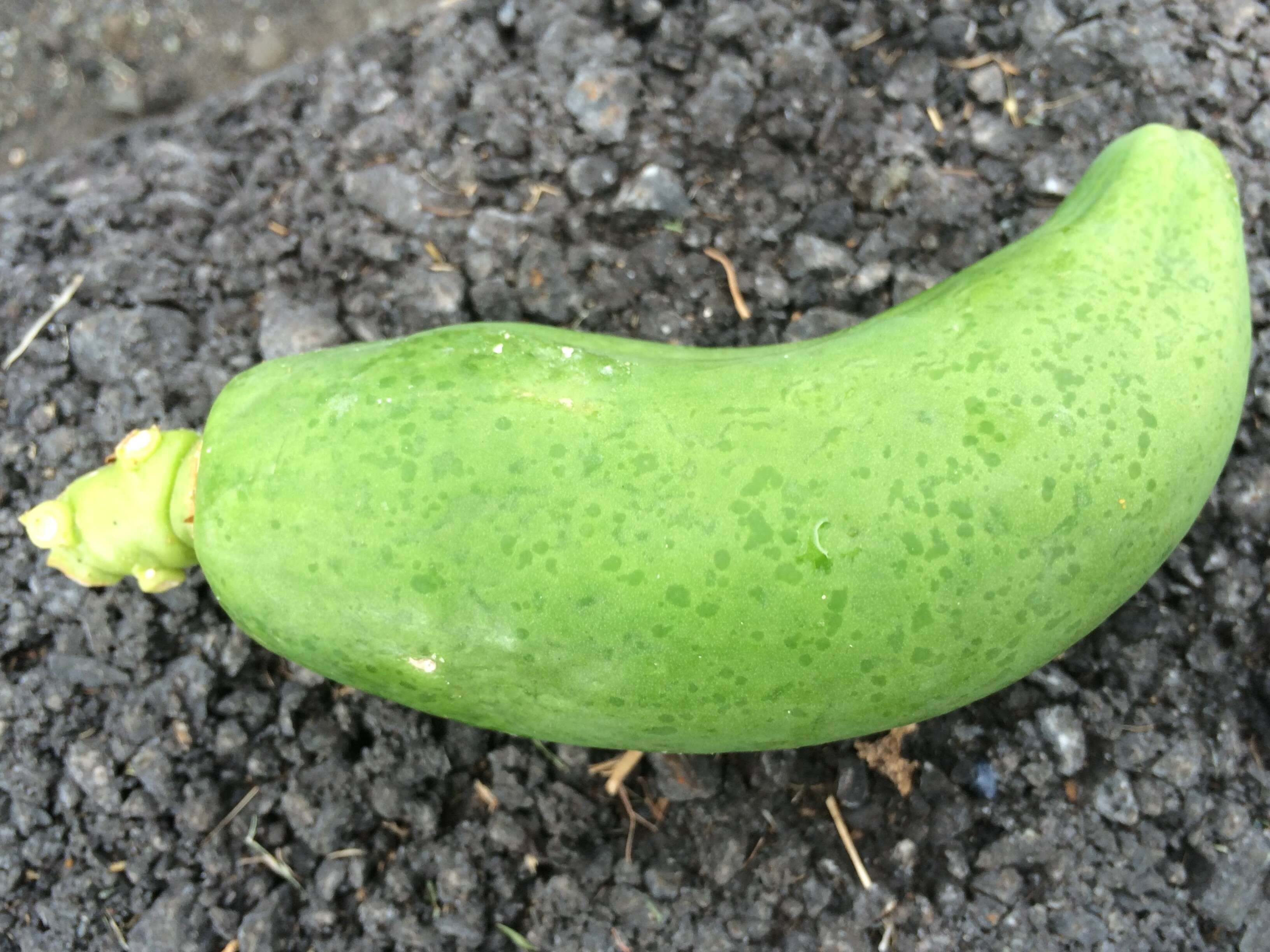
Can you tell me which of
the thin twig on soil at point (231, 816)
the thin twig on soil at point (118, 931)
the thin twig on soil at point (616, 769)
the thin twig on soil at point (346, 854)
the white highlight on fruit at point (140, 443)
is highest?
the white highlight on fruit at point (140, 443)

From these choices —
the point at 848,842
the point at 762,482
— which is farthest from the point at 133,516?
the point at 848,842

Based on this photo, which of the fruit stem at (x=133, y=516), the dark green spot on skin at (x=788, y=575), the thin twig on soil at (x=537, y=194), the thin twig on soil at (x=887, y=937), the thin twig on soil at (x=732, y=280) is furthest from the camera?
the thin twig on soil at (x=537, y=194)

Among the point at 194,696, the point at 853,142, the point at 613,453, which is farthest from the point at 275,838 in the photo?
the point at 853,142

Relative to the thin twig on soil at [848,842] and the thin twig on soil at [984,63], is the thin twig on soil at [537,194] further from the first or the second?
the thin twig on soil at [848,842]

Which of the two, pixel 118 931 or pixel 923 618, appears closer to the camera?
pixel 923 618

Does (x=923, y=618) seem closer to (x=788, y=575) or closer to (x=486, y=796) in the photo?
(x=788, y=575)

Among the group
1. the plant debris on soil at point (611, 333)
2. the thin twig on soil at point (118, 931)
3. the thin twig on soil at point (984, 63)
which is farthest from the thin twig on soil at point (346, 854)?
the thin twig on soil at point (984, 63)

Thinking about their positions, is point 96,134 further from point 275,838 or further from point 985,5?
point 985,5

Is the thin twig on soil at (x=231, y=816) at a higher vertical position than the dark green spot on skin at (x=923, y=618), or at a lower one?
lower
